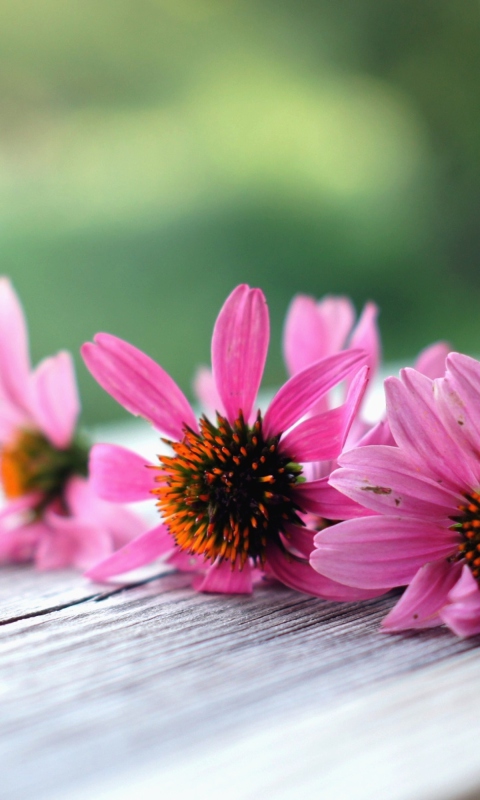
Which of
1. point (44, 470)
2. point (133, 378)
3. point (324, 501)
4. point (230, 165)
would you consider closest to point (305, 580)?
point (324, 501)

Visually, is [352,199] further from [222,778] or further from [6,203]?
[222,778]

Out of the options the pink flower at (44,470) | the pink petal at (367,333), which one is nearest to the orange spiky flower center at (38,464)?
the pink flower at (44,470)

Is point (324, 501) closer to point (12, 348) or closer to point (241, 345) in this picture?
point (241, 345)

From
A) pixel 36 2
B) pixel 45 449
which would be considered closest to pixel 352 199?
pixel 36 2

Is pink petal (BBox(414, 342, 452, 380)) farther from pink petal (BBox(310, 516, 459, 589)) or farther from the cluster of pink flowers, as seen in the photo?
pink petal (BBox(310, 516, 459, 589))

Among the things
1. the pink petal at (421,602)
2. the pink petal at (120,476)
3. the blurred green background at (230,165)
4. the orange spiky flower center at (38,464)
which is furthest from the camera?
the blurred green background at (230,165)

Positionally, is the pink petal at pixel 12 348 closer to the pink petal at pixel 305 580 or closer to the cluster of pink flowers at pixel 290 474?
the cluster of pink flowers at pixel 290 474

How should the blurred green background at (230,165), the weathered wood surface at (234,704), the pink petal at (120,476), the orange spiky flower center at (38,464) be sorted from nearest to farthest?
the weathered wood surface at (234,704) → the pink petal at (120,476) → the orange spiky flower center at (38,464) → the blurred green background at (230,165)
